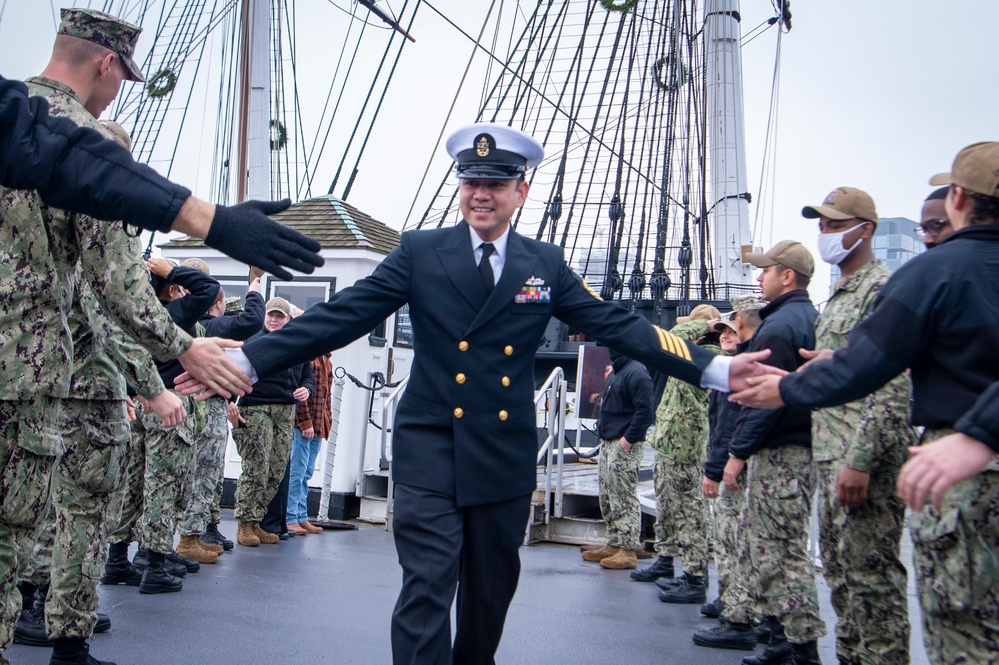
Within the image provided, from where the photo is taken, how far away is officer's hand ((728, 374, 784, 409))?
316 cm

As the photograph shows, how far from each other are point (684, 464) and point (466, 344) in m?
3.99

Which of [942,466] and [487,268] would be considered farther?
[487,268]

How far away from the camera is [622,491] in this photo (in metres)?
7.62

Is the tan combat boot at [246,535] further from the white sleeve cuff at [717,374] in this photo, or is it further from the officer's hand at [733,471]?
the white sleeve cuff at [717,374]

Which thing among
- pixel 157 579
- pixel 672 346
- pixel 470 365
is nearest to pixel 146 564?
pixel 157 579

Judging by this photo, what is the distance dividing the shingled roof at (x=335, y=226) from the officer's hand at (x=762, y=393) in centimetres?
713

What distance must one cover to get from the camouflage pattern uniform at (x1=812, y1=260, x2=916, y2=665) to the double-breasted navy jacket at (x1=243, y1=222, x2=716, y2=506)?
78cm

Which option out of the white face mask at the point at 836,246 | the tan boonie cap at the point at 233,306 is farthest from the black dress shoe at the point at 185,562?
the white face mask at the point at 836,246

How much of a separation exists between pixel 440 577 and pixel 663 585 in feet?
13.6

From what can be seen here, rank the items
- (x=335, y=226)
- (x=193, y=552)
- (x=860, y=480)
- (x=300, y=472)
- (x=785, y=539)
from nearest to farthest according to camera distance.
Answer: (x=860, y=480)
(x=785, y=539)
(x=193, y=552)
(x=300, y=472)
(x=335, y=226)

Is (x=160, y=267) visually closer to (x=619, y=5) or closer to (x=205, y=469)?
(x=205, y=469)

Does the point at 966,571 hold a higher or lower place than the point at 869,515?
lower

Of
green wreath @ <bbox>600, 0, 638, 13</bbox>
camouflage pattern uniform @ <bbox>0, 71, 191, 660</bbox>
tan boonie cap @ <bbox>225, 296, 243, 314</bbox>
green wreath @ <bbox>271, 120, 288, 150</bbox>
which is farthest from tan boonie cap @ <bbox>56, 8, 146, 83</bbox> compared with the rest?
green wreath @ <bbox>600, 0, 638, 13</bbox>

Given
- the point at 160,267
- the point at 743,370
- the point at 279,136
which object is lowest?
the point at 743,370
